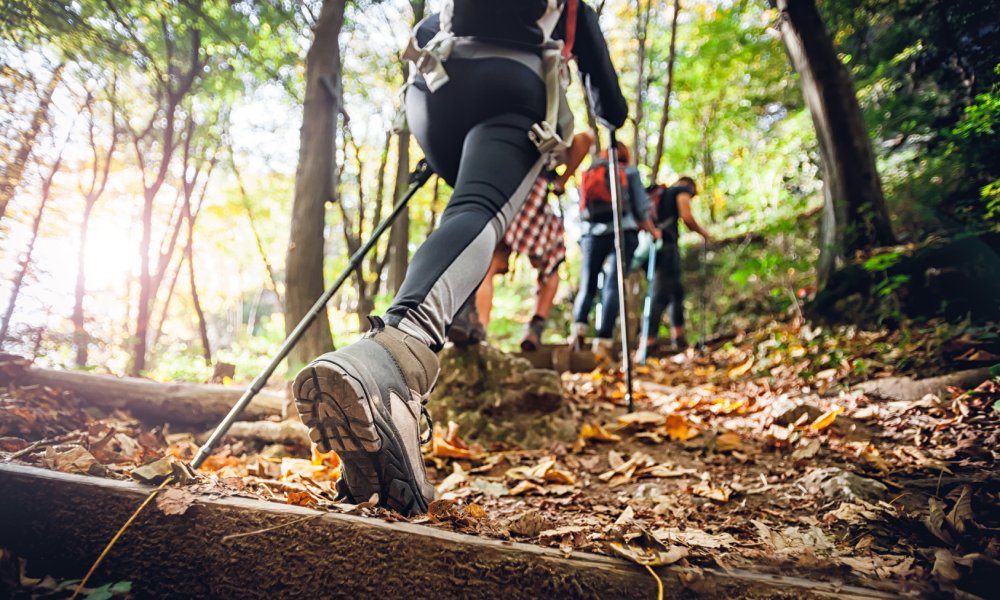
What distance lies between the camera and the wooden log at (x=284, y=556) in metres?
0.84

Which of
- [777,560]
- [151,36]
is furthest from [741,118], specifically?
[777,560]

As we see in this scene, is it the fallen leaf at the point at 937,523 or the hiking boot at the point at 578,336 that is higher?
the hiking boot at the point at 578,336

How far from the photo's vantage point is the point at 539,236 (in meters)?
3.32

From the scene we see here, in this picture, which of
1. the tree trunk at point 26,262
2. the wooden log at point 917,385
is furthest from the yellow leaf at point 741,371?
the tree trunk at point 26,262

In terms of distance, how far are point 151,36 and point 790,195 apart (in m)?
9.00

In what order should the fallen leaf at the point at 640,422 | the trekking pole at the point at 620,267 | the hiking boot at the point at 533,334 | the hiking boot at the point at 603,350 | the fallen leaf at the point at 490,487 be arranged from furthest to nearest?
the hiking boot at the point at 603,350 < the hiking boot at the point at 533,334 < the trekking pole at the point at 620,267 < the fallen leaf at the point at 640,422 < the fallen leaf at the point at 490,487

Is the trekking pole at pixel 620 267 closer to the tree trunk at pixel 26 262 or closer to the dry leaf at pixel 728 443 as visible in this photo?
the dry leaf at pixel 728 443

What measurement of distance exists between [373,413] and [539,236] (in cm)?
240

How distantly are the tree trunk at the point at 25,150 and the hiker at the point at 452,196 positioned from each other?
1.19 meters

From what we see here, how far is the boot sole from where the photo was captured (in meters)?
1.07

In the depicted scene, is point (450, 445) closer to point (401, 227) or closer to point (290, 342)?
point (290, 342)

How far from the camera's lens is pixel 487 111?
1.63 meters

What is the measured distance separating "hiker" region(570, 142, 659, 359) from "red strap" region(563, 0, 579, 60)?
135 inches

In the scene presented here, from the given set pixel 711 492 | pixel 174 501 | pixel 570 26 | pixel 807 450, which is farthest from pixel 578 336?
pixel 174 501
